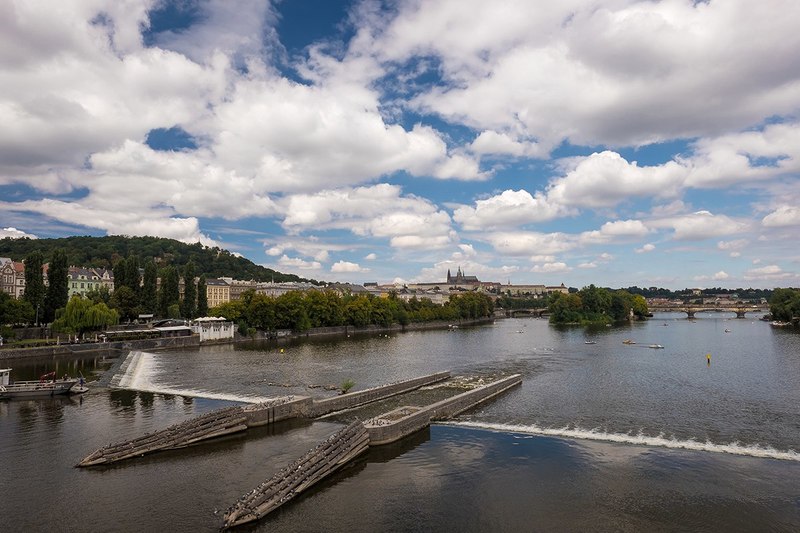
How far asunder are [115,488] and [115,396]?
2431 centimetres

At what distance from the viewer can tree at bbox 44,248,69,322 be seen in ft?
313

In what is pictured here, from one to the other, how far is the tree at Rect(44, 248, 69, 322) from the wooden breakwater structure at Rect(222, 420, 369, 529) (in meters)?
89.4

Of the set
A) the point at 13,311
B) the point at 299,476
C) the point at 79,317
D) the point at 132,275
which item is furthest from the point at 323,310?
the point at 299,476

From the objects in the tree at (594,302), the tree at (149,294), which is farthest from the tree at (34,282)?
the tree at (594,302)

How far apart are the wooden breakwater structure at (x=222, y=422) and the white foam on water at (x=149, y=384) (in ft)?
23.1

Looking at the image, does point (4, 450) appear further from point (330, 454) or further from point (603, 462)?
point (603, 462)

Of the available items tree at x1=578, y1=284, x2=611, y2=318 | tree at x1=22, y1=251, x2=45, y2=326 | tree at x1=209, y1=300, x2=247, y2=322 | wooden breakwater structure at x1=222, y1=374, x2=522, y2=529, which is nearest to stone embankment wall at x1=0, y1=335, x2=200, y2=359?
tree at x1=209, y1=300, x2=247, y2=322

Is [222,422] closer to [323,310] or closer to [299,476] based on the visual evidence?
[299,476]

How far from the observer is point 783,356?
79.4 meters

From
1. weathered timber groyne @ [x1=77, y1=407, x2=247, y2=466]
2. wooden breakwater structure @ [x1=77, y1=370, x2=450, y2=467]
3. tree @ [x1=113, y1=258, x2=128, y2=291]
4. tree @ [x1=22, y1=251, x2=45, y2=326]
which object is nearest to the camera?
weathered timber groyne @ [x1=77, y1=407, x2=247, y2=466]

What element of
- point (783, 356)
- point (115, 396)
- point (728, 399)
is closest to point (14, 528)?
point (115, 396)

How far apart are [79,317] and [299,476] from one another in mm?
80989

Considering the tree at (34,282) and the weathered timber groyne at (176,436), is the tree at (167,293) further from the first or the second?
the weathered timber groyne at (176,436)

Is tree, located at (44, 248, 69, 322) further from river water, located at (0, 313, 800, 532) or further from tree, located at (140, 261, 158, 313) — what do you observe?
river water, located at (0, 313, 800, 532)
